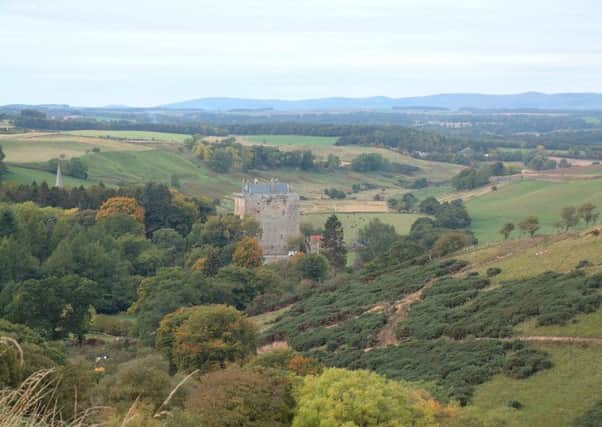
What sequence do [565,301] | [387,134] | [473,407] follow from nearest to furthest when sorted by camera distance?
1. [473,407]
2. [565,301]
3. [387,134]

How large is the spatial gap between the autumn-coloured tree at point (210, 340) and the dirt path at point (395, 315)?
5.36 m

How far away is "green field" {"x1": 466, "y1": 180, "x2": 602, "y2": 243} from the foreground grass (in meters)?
50.4

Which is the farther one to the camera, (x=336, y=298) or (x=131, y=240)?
(x=131, y=240)

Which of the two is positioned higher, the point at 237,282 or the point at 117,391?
the point at 117,391

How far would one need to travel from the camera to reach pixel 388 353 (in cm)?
3388

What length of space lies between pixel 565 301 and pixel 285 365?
10.7m

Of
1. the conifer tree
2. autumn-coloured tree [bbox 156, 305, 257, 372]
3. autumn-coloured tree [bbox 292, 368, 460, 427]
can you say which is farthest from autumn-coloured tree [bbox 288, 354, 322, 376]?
the conifer tree

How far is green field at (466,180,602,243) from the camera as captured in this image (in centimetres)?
8544

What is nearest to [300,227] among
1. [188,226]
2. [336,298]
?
[188,226]

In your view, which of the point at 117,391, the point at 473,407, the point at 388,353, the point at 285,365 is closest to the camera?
the point at 117,391

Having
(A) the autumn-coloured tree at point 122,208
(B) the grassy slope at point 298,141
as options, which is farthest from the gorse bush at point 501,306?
(B) the grassy slope at point 298,141

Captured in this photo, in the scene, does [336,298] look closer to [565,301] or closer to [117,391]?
[565,301]

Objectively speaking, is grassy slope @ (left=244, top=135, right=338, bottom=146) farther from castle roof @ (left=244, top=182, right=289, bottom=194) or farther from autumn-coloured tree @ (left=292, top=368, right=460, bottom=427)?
autumn-coloured tree @ (left=292, top=368, right=460, bottom=427)

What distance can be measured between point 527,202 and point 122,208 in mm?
44096
